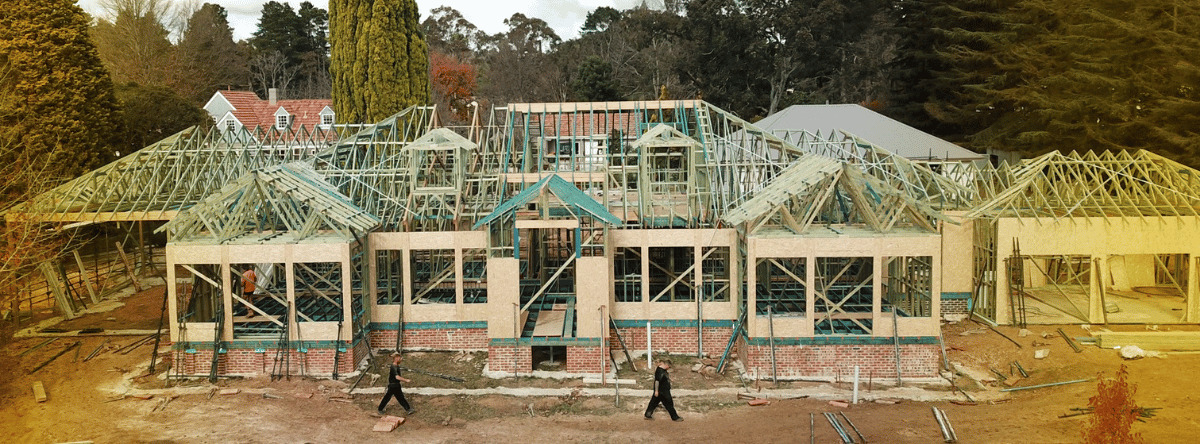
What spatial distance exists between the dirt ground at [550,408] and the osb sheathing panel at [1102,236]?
2.97 meters

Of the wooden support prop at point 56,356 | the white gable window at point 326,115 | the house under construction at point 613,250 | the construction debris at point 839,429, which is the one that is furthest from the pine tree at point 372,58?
the construction debris at point 839,429

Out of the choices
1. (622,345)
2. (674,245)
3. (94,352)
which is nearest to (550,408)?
(622,345)

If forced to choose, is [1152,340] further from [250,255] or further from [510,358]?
[250,255]

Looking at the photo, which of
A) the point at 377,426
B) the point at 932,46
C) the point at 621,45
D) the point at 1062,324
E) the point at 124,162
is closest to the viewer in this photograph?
the point at 377,426

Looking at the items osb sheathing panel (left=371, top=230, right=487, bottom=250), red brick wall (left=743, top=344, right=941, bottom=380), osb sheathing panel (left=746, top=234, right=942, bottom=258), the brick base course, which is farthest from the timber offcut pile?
the brick base course

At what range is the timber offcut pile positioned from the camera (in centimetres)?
1964

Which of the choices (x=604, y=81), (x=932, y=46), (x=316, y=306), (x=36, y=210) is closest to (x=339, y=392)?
(x=316, y=306)

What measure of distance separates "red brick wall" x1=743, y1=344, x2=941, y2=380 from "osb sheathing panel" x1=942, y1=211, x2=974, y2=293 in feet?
20.0

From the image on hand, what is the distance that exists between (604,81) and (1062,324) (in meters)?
34.2

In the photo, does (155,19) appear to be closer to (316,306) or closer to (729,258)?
(316,306)

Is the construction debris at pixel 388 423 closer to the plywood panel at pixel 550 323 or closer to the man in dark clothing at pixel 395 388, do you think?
the man in dark clothing at pixel 395 388

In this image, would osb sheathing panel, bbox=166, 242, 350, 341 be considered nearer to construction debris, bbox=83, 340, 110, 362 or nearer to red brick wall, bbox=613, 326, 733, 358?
construction debris, bbox=83, 340, 110, 362

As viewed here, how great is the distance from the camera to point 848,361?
1781cm

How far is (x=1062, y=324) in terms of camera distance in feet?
71.6
